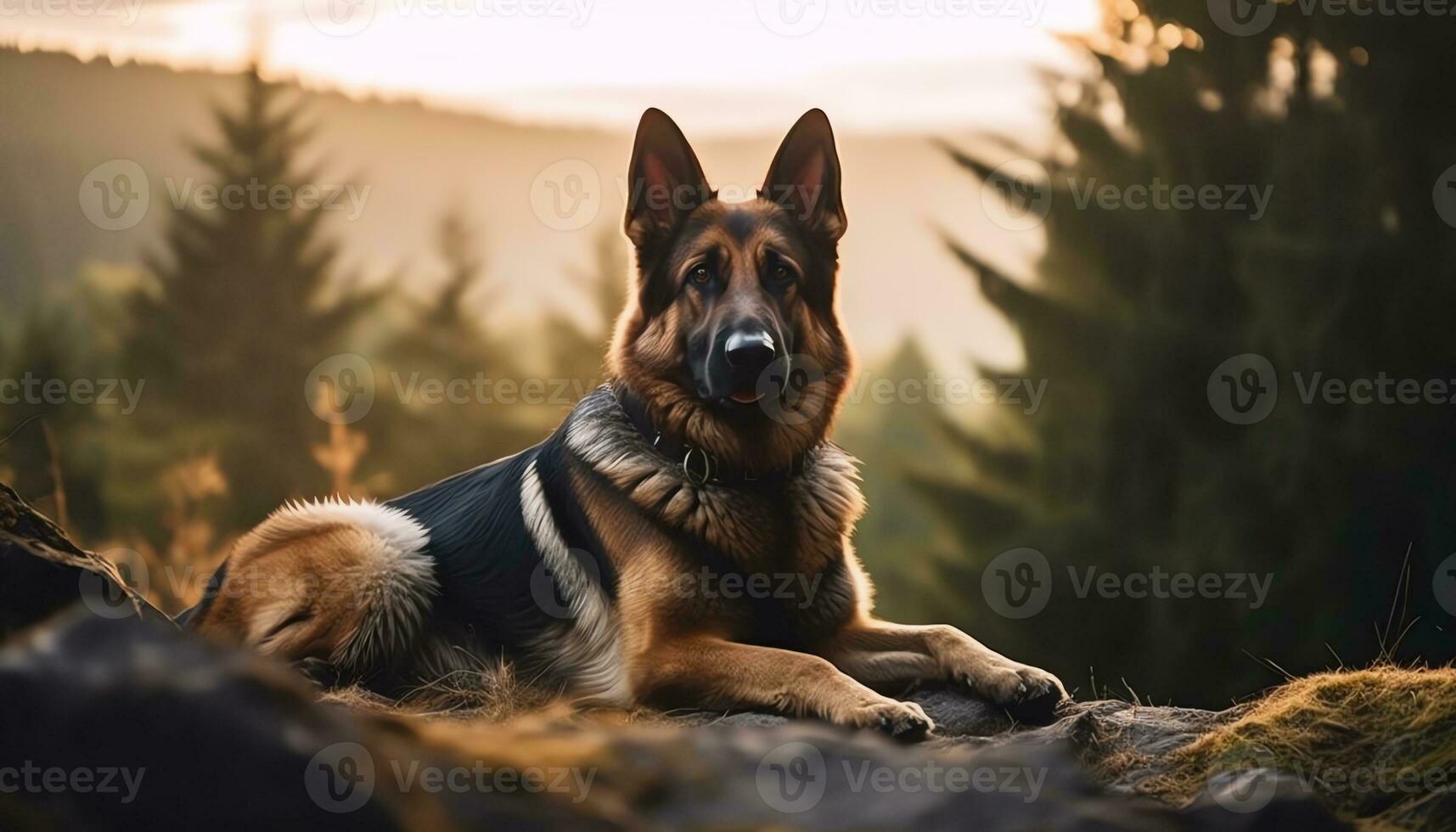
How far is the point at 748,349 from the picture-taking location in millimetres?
5051

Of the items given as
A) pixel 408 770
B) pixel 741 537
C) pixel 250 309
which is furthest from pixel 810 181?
pixel 250 309

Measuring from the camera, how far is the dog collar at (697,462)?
17.8 ft

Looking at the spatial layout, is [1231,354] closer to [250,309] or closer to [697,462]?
[697,462]

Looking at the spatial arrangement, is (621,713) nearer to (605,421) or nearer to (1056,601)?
(605,421)

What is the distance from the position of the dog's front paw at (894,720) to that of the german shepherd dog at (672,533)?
1.80 ft

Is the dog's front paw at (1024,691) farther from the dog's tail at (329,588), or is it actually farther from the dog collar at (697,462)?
the dog's tail at (329,588)

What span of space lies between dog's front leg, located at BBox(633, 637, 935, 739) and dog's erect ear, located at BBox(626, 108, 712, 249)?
6.10 ft

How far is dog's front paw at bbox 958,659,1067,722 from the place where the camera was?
485 centimetres

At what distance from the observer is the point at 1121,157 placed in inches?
618

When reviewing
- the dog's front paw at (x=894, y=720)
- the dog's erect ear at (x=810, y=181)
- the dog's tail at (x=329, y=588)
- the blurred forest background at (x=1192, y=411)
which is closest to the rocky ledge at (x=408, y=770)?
the dog's front paw at (x=894, y=720)

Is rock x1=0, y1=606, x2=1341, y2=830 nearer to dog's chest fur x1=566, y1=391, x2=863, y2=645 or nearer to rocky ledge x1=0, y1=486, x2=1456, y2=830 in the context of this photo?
rocky ledge x1=0, y1=486, x2=1456, y2=830

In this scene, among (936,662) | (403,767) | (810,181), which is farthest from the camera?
(810,181)

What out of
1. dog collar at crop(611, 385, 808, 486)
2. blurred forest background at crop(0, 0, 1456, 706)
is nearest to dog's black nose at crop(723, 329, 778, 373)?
dog collar at crop(611, 385, 808, 486)

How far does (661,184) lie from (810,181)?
686mm
